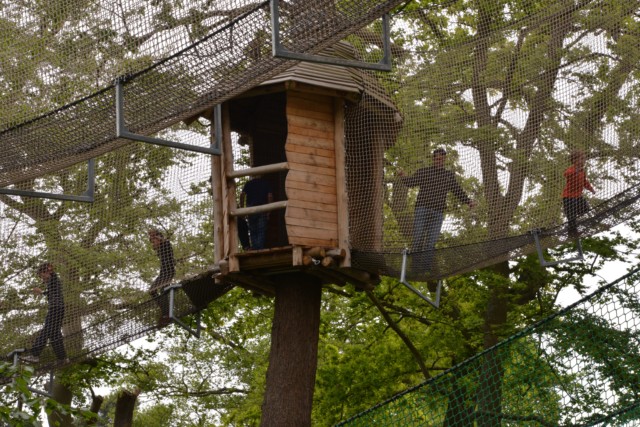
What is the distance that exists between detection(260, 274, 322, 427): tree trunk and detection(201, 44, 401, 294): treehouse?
0.71 ft

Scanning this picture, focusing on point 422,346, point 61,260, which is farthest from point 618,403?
point 422,346

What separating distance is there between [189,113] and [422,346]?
7398mm

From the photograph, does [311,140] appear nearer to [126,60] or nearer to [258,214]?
[258,214]

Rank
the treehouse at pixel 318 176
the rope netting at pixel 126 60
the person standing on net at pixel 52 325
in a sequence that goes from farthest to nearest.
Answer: the person standing on net at pixel 52 325 < the treehouse at pixel 318 176 < the rope netting at pixel 126 60

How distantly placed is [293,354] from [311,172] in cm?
150

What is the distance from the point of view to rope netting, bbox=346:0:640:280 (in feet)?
25.1

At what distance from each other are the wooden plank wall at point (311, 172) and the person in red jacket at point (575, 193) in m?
1.77

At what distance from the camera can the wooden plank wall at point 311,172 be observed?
320 inches

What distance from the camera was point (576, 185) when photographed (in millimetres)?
7637

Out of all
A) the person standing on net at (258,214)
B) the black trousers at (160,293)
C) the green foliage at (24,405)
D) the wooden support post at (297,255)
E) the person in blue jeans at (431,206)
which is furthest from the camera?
the black trousers at (160,293)

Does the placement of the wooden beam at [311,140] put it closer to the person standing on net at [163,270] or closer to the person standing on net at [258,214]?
the person standing on net at [258,214]

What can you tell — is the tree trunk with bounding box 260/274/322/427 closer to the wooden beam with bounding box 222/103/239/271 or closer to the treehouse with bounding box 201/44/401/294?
the treehouse with bounding box 201/44/401/294

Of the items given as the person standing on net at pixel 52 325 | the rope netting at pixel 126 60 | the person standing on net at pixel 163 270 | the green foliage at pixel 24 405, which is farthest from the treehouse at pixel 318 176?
the green foliage at pixel 24 405

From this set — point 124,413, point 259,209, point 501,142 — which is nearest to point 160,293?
point 259,209
